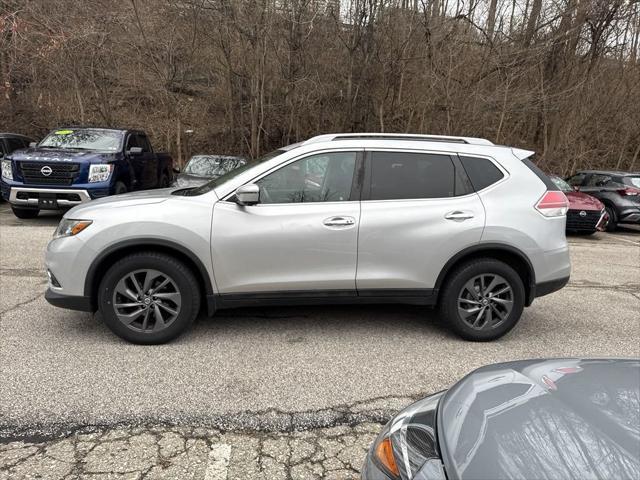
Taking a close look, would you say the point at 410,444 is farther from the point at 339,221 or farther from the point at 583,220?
the point at 583,220

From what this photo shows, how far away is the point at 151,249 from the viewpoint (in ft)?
13.1

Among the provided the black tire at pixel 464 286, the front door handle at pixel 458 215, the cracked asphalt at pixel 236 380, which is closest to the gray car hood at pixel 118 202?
the cracked asphalt at pixel 236 380

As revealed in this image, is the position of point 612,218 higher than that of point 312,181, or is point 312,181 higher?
point 312,181

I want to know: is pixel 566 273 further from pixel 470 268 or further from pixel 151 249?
pixel 151 249

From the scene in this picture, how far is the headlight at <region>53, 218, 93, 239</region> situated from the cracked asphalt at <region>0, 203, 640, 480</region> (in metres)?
0.94

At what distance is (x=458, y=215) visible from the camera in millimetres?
4242

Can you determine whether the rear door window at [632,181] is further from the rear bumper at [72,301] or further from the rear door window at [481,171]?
the rear bumper at [72,301]

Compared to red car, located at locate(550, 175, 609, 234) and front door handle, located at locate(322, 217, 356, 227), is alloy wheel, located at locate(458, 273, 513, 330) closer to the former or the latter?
front door handle, located at locate(322, 217, 356, 227)

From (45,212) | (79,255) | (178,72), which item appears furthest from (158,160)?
(79,255)

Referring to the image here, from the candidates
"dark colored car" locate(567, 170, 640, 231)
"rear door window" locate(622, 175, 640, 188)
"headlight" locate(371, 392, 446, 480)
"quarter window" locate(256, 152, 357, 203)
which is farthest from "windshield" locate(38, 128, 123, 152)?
"rear door window" locate(622, 175, 640, 188)

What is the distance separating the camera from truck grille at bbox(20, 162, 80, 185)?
9328mm

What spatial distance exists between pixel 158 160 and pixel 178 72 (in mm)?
5445

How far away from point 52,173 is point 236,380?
7.79 m

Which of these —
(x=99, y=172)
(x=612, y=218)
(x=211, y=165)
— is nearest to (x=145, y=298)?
(x=99, y=172)
